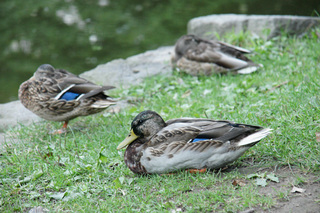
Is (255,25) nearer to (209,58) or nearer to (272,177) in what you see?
(209,58)

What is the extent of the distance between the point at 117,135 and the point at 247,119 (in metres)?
1.53

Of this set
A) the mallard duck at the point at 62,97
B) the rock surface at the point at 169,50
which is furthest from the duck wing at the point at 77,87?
the rock surface at the point at 169,50

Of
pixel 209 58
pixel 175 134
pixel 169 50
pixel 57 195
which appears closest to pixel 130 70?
pixel 169 50

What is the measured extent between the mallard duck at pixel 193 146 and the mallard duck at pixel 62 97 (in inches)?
59.0

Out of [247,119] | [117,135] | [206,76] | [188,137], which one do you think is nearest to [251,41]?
[206,76]

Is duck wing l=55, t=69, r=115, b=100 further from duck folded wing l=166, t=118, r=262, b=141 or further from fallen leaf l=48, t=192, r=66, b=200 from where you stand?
duck folded wing l=166, t=118, r=262, b=141

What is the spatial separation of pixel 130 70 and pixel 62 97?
2.43 metres

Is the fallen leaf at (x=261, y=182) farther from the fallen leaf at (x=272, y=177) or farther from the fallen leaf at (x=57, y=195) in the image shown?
the fallen leaf at (x=57, y=195)

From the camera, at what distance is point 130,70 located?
24.1 ft

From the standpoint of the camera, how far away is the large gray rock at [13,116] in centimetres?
562

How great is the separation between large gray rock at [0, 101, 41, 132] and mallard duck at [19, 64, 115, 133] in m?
0.55

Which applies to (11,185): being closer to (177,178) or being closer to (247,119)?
(177,178)

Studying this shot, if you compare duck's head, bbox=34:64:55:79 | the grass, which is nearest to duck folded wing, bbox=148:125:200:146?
the grass

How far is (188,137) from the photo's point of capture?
358cm
